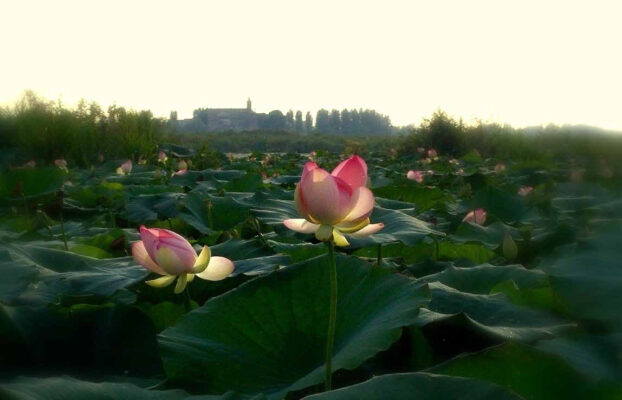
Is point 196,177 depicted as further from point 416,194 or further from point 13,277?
point 13,277

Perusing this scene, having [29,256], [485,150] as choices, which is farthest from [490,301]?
[485,150]

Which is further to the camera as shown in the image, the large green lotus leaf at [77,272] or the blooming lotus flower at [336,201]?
the large green lotus leaf at [77,272]

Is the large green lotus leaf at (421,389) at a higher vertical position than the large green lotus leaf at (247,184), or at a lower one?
higher

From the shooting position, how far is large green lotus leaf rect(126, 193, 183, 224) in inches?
82.6

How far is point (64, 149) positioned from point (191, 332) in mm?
5567

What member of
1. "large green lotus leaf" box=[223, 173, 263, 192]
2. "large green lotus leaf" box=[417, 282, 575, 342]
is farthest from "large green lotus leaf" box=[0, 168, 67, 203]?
"large green lotus leaf" box=[417, 282, 575, 342]

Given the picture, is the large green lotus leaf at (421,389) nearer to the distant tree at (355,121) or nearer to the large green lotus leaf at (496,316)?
the large green lotus leaf at (496,316)

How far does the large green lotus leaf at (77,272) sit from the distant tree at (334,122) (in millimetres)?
71517

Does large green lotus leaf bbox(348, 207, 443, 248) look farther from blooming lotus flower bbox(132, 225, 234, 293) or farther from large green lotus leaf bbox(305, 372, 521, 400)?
large green lotus leaf bbox(305, 372, 521, 400)

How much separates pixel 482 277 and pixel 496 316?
27 cm

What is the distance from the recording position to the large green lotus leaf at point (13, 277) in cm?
79

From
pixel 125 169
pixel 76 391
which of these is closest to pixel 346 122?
pixel 125 169

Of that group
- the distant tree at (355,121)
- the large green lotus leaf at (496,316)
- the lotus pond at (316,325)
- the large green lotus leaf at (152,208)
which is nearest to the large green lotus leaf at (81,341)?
the lotus pond at (316,325)

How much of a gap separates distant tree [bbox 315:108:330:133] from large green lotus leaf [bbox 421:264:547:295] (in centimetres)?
7267
